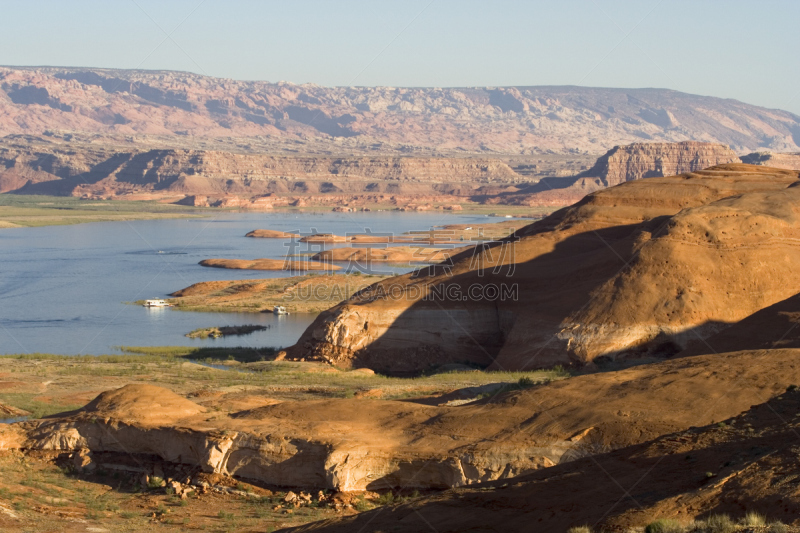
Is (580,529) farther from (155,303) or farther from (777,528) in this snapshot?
(155,303)

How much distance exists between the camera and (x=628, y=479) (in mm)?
12141

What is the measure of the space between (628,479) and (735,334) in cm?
1620

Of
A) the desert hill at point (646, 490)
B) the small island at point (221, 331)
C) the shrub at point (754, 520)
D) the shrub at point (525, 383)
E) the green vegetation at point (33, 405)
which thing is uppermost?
the shrub at point (754, 520)

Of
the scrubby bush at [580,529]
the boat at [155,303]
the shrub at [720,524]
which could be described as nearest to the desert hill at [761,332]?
the shrub at [720,524]

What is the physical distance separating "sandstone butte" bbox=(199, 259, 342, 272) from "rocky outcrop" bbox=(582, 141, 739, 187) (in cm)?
8815

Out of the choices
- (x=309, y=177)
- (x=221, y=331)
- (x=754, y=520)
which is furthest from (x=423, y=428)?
(x=309, y=177)

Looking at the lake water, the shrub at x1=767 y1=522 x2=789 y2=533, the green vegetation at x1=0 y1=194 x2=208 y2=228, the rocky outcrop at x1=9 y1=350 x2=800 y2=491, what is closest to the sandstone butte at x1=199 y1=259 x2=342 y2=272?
the lake water

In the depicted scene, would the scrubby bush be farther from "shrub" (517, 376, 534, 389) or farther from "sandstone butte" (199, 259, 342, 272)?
"sandstone butte" (199, 259, 342, 272)

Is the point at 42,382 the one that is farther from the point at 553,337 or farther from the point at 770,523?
the point at 770,523

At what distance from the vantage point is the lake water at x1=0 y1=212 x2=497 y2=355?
44.3 metres

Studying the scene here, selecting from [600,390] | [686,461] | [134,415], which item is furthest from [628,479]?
[134,415]

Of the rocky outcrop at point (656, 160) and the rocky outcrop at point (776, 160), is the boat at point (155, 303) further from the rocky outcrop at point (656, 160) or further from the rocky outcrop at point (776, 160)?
the rocky outcrop at point (656, 160)

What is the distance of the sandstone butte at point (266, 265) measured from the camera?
238 feet

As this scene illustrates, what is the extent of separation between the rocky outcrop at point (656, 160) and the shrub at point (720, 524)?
145 m
